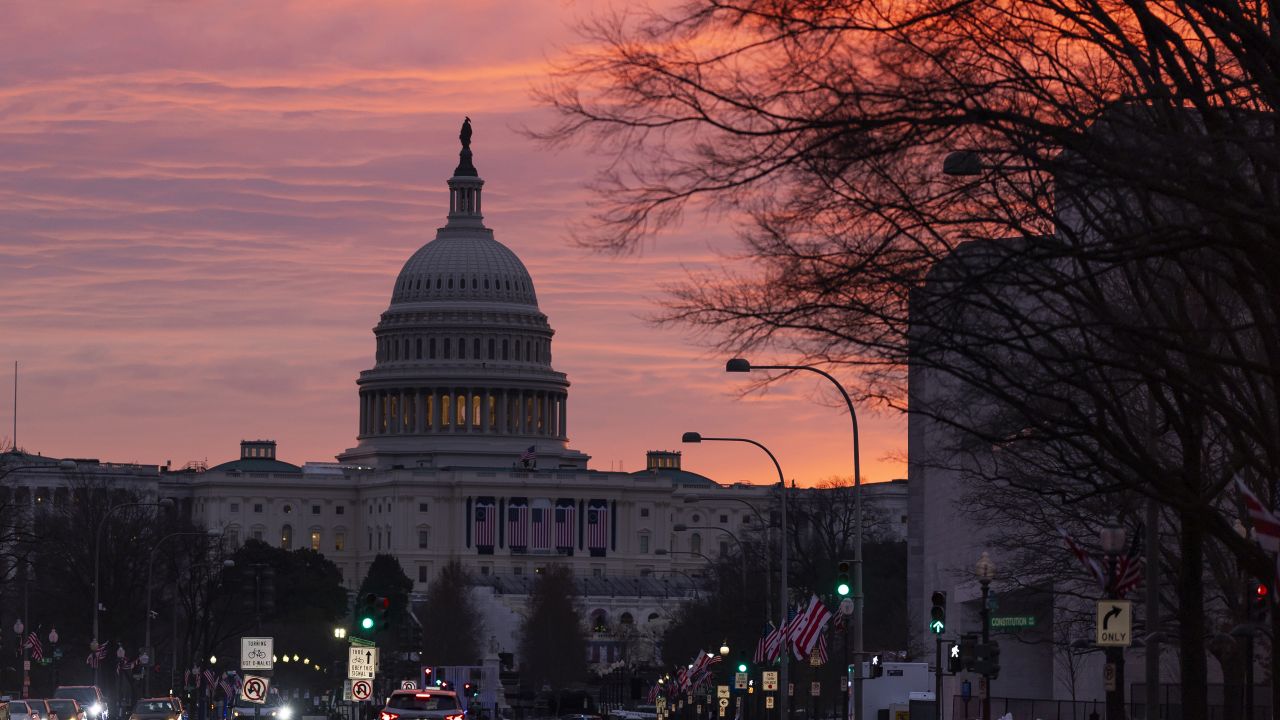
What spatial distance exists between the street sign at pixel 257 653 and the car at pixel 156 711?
7.18 m

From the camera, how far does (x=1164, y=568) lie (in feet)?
145

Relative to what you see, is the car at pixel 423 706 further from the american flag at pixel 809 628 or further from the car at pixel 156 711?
the american flag at pixel 809 628

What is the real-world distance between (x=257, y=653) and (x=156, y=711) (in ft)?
29.7

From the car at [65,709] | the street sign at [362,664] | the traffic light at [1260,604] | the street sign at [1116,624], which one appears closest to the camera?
the street sign at [1116,624]

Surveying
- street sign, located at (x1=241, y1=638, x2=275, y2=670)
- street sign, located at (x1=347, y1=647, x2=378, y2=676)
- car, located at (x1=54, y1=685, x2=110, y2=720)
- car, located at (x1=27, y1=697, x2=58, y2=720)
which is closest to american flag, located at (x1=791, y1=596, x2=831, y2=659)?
street sign, located at (x1=347, y1=647, x2=378, y2=676)

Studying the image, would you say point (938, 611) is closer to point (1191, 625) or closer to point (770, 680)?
point (1191, 625)

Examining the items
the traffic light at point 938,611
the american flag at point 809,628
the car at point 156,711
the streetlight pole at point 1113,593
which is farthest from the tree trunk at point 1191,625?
the car at point 156,711

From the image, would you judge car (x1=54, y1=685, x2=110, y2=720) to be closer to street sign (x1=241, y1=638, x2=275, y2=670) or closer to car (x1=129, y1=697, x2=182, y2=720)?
car (x1=129, y1=697, x2=182, y2=720)

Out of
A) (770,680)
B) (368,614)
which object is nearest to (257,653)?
(368,614)

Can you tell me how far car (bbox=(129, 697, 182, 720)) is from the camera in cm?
6003

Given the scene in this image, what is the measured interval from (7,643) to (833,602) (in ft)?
182

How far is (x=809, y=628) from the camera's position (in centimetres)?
6425

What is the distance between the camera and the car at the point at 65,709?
2606 inches

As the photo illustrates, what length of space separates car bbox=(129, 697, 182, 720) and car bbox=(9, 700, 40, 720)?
2261mm
